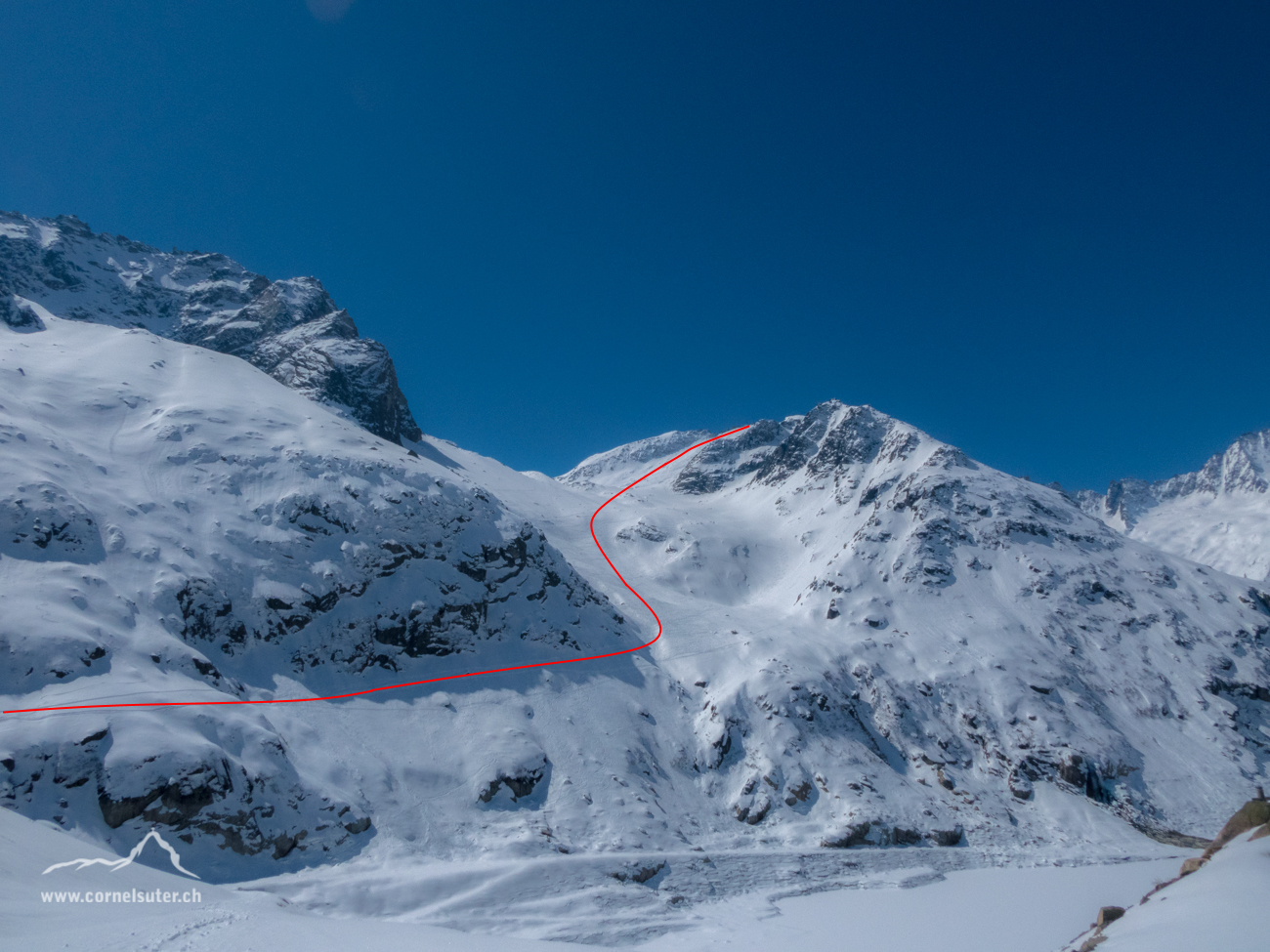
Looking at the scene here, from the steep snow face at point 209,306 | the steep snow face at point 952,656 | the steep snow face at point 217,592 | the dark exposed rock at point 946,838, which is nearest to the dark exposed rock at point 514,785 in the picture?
the steep snow face at point 217,592

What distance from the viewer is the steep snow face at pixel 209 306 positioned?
275 feet

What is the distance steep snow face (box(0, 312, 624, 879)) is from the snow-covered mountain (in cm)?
19

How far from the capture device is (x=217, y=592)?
125 ft

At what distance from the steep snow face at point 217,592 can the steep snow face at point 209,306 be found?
698 inches

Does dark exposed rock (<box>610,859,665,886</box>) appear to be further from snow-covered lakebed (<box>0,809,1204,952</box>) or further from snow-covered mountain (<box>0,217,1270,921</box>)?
snow-covered lakebed (<box>0,809,1204,952</box>)

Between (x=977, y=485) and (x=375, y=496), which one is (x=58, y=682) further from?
(x=977, y=485)

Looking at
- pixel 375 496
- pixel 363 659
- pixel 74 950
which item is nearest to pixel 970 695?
pixel 363 659

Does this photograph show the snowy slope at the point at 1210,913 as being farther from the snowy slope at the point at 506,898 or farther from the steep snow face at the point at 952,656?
the steep snow face at the point at 952,656

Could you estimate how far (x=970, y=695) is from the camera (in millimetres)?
53031

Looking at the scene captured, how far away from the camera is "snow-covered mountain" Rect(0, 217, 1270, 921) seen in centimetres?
2944

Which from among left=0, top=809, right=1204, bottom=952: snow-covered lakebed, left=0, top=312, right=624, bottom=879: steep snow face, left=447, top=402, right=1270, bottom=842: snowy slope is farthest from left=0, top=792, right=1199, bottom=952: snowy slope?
left=447, top=402, right=1270, bottom=842: snowy slope

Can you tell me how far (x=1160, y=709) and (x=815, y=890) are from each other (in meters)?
41.2

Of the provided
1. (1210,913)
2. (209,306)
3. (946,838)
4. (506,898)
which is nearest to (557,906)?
(506,898)

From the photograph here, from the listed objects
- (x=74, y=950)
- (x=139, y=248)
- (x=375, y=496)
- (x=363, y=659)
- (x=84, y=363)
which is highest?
(x=139, y=248)
